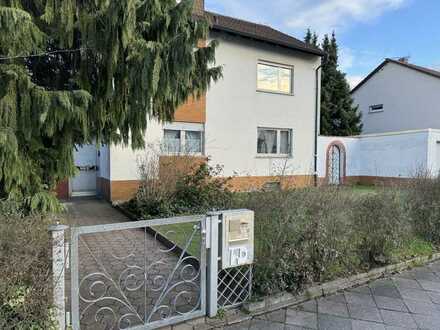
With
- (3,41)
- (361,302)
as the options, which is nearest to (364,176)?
(361,302)

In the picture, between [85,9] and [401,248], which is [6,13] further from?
[401,248]

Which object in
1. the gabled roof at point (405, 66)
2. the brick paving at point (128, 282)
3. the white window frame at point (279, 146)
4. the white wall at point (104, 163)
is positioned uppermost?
the gabled roof at point (405, 66)

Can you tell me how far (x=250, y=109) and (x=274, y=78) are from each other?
73.4 inches

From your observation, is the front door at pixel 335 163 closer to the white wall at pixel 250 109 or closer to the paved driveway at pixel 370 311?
the white wall at pixel 250 109

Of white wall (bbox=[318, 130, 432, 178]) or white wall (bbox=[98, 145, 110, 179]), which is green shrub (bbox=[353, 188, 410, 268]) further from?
white wall (bbox=[318, 130, 432, 178])

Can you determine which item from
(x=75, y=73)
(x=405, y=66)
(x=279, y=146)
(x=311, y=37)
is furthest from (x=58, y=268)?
(x=311, y=37)

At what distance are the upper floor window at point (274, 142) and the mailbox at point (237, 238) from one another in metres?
9.67

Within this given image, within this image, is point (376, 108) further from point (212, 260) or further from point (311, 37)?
point (212, 260)

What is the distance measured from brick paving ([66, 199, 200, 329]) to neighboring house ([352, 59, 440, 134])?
62.0ft

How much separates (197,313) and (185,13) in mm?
Result: 3388

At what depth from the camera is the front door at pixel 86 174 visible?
38.2ft

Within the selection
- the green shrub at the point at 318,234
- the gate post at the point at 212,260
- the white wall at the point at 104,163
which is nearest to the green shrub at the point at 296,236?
the green shrub at the point at 318,234

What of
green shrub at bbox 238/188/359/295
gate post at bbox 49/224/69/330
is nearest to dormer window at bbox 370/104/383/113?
green shrub at bbox 238/188/359/295

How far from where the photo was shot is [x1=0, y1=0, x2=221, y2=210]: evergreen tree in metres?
3.43
